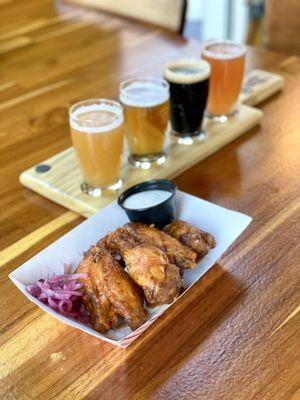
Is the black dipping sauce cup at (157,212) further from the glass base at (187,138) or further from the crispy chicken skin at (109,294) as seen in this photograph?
the glass base at (187,138)

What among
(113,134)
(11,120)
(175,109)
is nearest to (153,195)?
(113,134)

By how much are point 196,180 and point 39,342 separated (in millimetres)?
493

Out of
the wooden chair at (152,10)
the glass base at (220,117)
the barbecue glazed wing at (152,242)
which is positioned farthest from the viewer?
the wooden chair at (152,10)

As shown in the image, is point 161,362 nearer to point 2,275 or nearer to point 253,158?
point 2,275

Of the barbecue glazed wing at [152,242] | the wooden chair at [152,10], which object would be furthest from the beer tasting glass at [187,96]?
the wooden chair at [152,10]

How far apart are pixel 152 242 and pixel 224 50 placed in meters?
0.61

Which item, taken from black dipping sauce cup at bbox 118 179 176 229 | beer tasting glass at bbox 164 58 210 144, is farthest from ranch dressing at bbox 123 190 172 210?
Answer: beer tasting glass at bbox 164 58 210 144

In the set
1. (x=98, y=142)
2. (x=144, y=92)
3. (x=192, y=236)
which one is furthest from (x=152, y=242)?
(x=144, y=92)

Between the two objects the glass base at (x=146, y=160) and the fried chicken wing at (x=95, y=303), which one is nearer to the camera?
the fried chicken wing at (x=95, y=303)

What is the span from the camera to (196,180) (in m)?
1.16

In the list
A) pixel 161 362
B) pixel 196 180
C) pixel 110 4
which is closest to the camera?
pixel 161 362

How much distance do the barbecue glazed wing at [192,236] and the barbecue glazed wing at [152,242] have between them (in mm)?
18

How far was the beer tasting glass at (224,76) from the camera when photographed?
1.26 metres

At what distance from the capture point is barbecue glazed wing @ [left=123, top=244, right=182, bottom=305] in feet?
2.63
